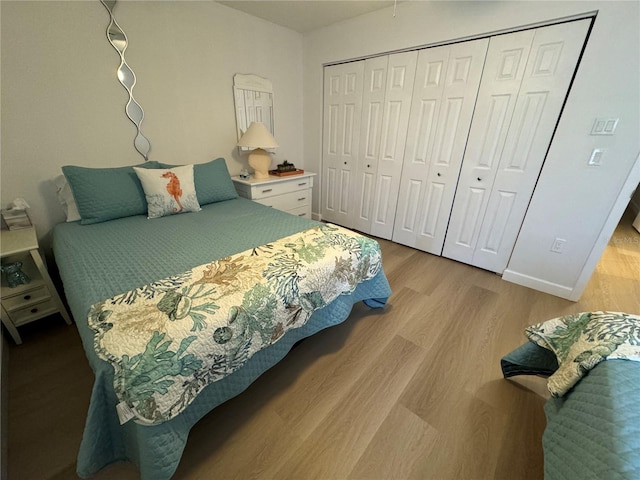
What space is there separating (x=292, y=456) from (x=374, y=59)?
3.05m

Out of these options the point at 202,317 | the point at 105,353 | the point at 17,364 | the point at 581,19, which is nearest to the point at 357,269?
the point at 202,317

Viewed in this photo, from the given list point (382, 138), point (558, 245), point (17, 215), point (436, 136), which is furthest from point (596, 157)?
point (17, 215)

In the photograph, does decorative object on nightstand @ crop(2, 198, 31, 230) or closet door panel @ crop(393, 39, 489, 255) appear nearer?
decorative object on nightstand @ crop(2, 198, 31, 230)

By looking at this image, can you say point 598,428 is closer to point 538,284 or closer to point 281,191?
point 538,284

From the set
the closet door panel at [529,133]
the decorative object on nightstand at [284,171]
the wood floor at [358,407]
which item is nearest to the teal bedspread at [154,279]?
the wood floor at [358,407]

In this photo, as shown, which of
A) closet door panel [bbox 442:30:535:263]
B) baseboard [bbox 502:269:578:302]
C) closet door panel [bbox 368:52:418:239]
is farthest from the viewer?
closet door panel [bbox 368:52:418:239]

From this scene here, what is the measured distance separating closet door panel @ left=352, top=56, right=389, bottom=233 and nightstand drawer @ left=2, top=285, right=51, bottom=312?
A: 272 centimetres

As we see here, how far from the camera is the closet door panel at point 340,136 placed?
2713 millimetres

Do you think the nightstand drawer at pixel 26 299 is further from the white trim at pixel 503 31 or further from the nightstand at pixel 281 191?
the white trim at pixel 503 31

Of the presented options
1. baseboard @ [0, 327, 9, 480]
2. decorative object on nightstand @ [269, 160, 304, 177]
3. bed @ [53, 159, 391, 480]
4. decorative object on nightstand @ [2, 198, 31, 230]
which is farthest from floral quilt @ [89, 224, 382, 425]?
decorative object on nightstand @ [269, 160, 304, 177]

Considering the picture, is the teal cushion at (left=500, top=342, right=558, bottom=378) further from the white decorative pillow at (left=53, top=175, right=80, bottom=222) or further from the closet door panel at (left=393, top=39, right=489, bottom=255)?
the white decorative pillow at (left=53, top=175, right=80, bottom=222)

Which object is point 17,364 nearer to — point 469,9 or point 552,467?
point 552,467

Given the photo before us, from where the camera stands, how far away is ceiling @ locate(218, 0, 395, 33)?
7.22ft

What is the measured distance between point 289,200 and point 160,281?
74.0 inches
